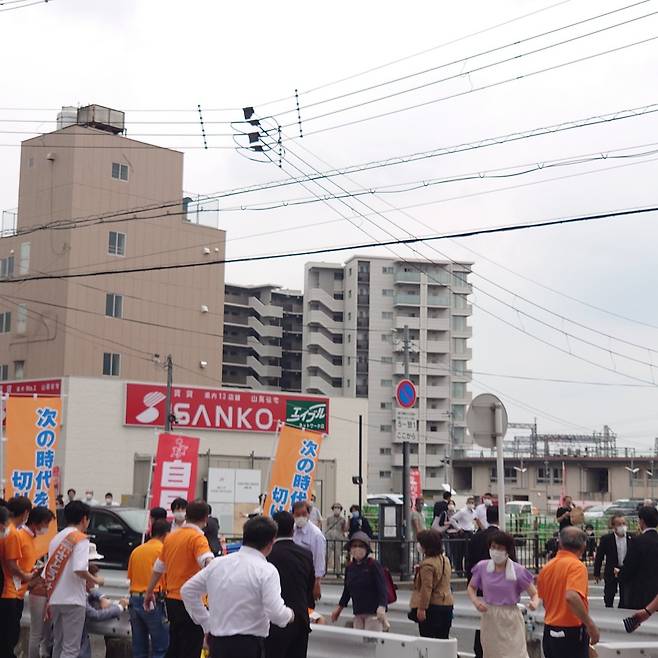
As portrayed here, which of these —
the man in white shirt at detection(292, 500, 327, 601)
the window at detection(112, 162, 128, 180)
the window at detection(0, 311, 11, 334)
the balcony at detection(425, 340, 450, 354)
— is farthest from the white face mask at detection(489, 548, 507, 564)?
the balcony at detection(425, 340, 450, 354)

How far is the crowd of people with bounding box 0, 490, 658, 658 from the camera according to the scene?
21.8ft

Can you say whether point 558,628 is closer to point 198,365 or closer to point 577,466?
point 198,365

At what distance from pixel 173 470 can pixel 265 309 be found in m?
76.6

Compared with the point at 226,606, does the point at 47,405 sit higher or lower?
higher

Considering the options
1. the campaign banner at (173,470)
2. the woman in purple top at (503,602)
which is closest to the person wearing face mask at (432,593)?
the woman in purple top at (503,602)

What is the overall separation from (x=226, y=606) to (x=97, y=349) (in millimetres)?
47146

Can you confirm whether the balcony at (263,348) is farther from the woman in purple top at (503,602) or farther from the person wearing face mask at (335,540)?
the woman in purple top at (503,602)

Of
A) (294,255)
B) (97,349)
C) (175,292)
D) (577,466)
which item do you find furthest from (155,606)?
(577,466)

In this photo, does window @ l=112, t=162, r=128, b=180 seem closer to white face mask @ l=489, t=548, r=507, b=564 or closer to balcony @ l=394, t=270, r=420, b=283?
balcony @ l=394, t=270, r=420, b=283

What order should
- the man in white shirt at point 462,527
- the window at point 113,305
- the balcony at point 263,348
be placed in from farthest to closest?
the balcony at point 263,348, the window at point 113,305, the man in white shirt at point 462,527

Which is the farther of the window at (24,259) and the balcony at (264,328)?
the balcony at (264,328)

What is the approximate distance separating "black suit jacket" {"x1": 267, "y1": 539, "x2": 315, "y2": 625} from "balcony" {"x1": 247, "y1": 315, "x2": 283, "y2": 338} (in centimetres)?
8551

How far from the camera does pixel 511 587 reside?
9.06m

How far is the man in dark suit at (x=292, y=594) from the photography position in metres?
7.80
